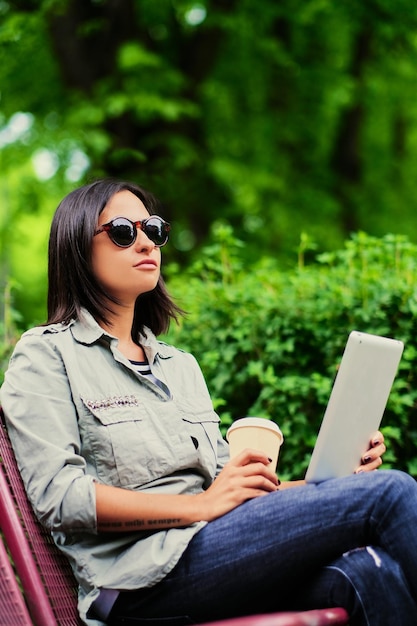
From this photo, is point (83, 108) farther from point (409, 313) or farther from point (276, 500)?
point (276, 500)

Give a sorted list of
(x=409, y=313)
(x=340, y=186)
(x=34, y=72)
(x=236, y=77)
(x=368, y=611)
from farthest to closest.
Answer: (x=340, y=186) < (x=236, y=77) < (x=34, y=72) < (x=409, y=313) < (x=368, y=611)

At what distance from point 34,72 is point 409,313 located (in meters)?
7.13

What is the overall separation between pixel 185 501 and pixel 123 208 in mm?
901

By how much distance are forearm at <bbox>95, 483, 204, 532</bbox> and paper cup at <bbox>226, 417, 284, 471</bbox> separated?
0.25 m

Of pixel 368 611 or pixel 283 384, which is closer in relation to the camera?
pixel 368 611

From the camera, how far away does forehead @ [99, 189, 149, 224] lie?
2.57 metres

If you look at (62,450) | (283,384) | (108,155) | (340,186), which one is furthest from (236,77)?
(62,450)

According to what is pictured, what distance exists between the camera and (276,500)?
2148 mm

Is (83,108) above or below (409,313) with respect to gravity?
Result: above

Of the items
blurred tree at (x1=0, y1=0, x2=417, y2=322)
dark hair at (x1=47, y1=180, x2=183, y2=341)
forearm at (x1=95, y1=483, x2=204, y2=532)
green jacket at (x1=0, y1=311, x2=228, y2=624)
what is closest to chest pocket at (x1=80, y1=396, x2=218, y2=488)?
green jacket at (x1=0, y1=311, x2=228, y2=624)

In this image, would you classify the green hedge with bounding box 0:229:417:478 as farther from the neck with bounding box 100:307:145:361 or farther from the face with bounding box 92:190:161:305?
the face with bounding box 92:190:161:305

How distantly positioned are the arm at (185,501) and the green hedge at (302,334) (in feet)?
4.89

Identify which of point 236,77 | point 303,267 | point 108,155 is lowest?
point 303,267

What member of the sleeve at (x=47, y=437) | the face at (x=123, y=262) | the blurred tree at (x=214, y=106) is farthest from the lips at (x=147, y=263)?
the blurred tree at (x=214, y=106)
